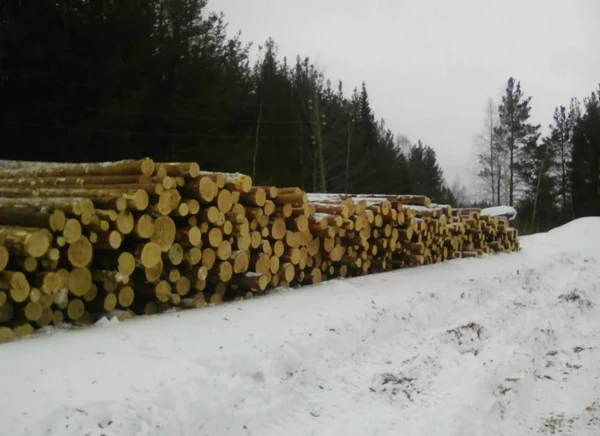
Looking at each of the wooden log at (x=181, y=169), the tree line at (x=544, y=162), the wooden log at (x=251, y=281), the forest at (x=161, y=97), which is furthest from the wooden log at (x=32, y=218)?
the tree line at (x=544, y=162)

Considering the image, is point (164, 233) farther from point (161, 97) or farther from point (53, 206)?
point (161, 97)

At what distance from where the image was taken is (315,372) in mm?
4586

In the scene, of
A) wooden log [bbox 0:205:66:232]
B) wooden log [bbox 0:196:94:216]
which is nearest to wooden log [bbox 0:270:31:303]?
wooden log [bbox 0:205:66:232]

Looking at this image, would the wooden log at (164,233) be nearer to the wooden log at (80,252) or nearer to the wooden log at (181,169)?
the wooden log at (181,169)

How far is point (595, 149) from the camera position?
36375 millimetres

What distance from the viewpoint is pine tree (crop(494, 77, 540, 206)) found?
3925 cm

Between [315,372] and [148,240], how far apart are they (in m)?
2.30

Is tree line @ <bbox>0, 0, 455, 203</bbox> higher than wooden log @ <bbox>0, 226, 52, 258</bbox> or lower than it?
higher

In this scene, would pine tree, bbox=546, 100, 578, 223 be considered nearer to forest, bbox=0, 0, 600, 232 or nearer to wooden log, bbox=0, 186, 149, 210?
forest, bbox=0, 0, 600, 232

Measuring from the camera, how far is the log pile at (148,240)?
4.53 meters

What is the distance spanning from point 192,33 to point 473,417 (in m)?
18.8

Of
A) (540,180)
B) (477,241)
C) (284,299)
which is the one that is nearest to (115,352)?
(284,299)

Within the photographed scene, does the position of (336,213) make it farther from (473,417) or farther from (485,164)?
(485,164)

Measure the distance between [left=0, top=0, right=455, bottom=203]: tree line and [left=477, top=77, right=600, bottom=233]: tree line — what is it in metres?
19.1
